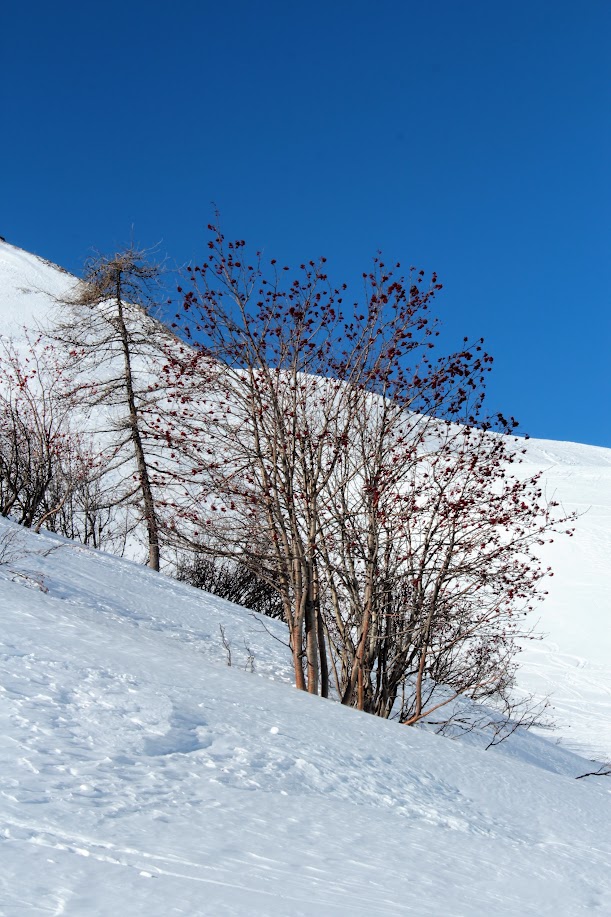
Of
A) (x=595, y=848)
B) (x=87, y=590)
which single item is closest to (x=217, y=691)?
(x=595, y=848)

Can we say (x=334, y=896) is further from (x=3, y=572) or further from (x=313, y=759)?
(x=3, y=572)

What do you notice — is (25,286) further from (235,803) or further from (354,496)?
(235,803)

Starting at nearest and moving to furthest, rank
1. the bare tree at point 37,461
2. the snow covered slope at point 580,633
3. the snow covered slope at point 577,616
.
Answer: the bare tree at point 37,461 < the snow covered slope at point 580,633 < the snow covered slope at point 577,616

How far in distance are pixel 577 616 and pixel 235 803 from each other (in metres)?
15.6

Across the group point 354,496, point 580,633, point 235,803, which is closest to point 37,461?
point 354,496

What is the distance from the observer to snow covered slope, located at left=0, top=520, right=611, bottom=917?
2.11 m

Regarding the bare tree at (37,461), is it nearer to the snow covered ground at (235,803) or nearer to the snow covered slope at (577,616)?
the snow covered slope at (577,616)

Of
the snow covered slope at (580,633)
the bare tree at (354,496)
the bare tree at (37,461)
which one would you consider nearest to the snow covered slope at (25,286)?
the bare tree at (37,461)

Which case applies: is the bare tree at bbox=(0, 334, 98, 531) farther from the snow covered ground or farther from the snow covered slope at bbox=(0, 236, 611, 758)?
the snow covered ground

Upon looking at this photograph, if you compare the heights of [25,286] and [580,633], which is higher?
[25,286]

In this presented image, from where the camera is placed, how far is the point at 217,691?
4375 mm

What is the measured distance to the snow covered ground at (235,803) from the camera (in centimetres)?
212

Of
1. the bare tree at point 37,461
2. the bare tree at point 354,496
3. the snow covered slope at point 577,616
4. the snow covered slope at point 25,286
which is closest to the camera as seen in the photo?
the bare tree at point 354,496

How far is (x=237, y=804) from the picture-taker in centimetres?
282
